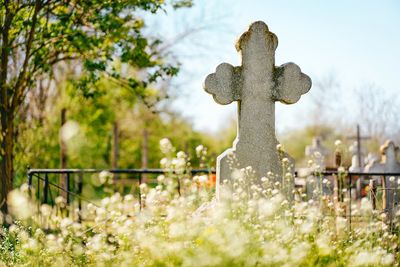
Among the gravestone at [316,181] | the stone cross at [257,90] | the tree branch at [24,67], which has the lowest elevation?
the gravestone at [316,181]

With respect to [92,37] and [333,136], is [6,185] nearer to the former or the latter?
[92,37]

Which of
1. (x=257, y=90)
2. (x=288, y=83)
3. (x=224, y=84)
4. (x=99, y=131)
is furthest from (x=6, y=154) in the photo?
(x=99, y=131)

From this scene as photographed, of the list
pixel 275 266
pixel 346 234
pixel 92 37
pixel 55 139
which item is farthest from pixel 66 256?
pixel 55 139

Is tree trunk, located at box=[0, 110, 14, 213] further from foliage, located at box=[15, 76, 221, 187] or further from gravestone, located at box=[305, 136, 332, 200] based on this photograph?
gravestone, located at box=[305, 136, 332, 200]

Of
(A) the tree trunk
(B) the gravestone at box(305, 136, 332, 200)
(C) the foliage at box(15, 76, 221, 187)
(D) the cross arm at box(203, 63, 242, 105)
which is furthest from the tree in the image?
(D) the cross arm at box(203, 63, 242, 105)

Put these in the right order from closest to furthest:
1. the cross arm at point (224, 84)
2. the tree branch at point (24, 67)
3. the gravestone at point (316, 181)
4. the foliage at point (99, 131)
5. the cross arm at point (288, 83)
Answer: the gravestone at point (316, 181) → the cross arm at point (224, 84) → the cross arm at point (288, 83) → the tree branch at point (24, 67) → the foliage at point (99, 131)

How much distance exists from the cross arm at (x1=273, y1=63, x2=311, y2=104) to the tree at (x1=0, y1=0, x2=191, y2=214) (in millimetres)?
3991

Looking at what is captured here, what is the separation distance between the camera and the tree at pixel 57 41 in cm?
1041

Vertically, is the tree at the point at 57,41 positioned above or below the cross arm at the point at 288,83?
above

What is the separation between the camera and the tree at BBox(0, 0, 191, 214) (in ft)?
34.1

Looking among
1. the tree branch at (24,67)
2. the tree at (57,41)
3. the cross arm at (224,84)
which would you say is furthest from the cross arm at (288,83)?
the tree branch at (24,67)

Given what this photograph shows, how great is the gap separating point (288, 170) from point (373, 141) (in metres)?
26.7

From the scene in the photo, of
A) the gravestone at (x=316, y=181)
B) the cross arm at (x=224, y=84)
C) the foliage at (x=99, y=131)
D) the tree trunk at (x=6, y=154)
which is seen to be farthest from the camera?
the foliage at (x=99, y=131)

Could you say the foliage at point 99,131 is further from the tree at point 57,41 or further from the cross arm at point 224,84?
the cross arm at point 224,84
